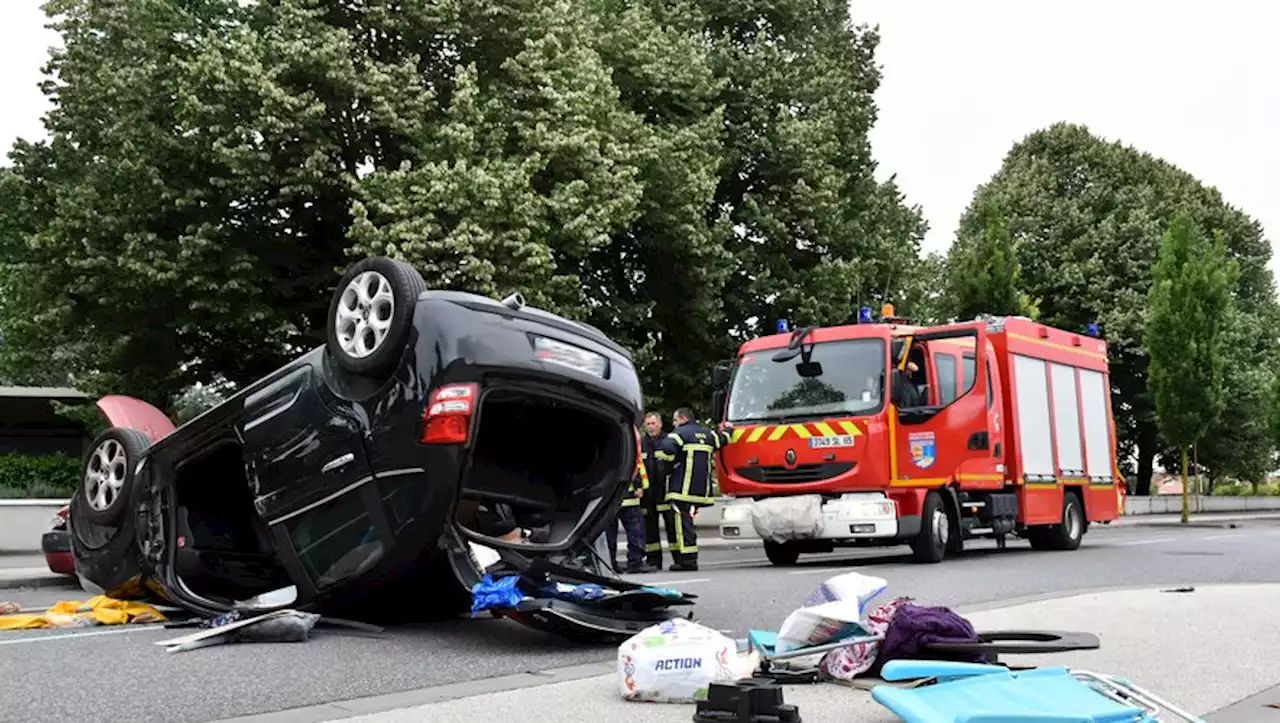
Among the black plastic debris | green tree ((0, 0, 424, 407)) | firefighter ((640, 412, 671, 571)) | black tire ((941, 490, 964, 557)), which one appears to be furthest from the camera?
green tree ((0, 0, 424, 407))

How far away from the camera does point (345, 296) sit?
7750mm

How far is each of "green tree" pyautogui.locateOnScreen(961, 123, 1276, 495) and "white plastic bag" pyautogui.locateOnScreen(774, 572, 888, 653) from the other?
3512cm

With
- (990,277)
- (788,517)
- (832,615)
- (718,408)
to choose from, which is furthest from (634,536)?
(990,277)

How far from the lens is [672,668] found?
568 cm

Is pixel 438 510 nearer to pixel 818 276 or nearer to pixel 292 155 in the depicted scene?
pixel 292 155

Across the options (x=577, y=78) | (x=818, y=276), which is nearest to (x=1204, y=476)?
(x=818, y=276)

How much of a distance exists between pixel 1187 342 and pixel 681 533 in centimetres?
2305

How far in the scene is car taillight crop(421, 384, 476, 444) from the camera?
7223mm

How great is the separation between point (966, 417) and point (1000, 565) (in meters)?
1.77

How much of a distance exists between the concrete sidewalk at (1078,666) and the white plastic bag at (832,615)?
30 centimetres

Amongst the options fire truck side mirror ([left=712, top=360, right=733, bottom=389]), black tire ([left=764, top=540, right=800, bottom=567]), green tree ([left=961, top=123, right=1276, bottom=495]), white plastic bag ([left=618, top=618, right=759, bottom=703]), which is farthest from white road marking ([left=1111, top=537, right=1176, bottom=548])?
green tree ([left=961, top=123, right=1276, bottom=495])

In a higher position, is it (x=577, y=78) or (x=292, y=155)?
(x=577, y=78)

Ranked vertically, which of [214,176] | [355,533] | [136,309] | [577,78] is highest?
[577,78]

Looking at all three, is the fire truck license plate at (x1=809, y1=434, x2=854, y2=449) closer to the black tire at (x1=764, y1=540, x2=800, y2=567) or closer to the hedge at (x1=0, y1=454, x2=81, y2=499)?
the black tire at (x1=764, y1=540, x2=800, y2=567)
